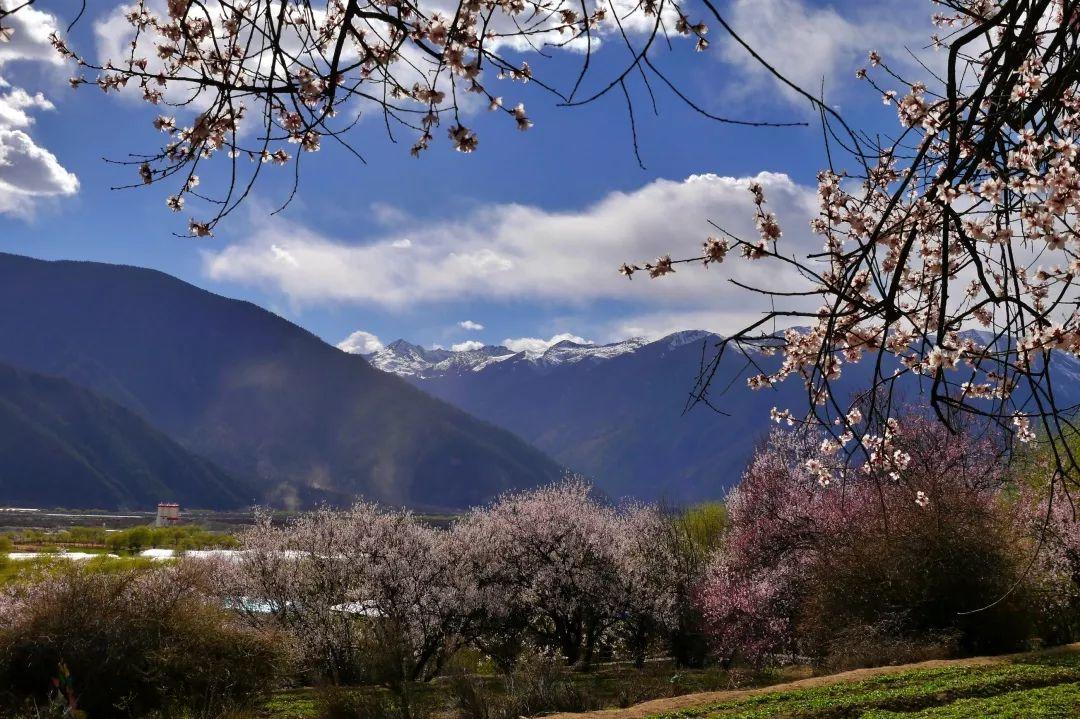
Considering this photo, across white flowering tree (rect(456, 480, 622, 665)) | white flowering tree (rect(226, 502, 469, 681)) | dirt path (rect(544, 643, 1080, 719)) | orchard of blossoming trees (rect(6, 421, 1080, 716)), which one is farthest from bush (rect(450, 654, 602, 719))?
white flowering tree (rect(456, 480, 622, 665))

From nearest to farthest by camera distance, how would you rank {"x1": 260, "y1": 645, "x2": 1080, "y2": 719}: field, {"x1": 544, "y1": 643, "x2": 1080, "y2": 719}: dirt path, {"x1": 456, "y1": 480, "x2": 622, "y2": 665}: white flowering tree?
{"x1": 260, "y1": 645, "x2": 1080, "y2": 719}: field, {"x1": 544, "y1": 643, "x2": 1080, "y2": 719}: dirt path, {"x1": 456, "y1": 480, "x2": 622, "y2": 665}: white flowering tree

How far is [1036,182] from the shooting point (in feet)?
13.9

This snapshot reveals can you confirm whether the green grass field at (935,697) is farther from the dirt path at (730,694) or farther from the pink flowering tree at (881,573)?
the pink flowering tree at (881,573)

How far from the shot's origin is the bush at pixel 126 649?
1739 centimetres

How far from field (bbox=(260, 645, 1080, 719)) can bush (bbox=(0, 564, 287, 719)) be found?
2176 millimetres

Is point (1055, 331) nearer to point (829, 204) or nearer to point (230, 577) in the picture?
point (829, 204)

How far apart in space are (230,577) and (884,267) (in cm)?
2884

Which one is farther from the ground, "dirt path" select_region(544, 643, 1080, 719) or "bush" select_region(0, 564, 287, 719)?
"bush" select_region(0, 564, 287, 719)

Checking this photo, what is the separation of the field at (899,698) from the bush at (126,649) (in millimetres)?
2176

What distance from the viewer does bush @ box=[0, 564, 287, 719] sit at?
17391 mm

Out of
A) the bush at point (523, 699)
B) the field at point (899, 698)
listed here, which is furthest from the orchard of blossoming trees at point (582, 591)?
the bush at point (523, 699)

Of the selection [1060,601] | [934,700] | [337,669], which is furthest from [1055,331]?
[337,669]

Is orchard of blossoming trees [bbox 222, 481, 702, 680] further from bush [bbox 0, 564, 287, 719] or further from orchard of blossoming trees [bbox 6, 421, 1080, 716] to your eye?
bush [bbox 0, 564, 287, 719]

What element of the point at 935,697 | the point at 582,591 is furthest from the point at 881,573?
the point at 582,591
